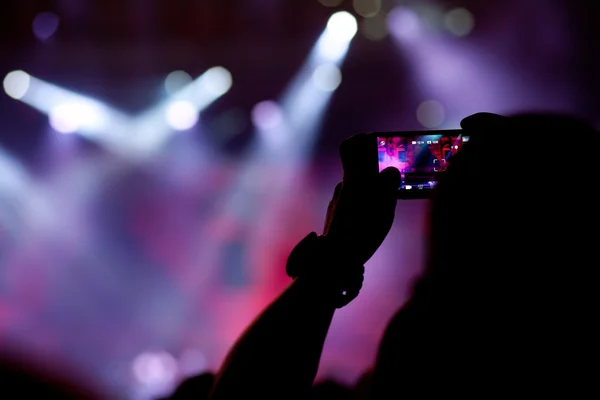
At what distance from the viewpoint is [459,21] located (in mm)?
4312

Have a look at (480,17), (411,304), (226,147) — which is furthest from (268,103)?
(411,304)

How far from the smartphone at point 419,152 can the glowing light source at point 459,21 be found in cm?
347

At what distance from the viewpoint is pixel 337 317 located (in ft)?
15.8

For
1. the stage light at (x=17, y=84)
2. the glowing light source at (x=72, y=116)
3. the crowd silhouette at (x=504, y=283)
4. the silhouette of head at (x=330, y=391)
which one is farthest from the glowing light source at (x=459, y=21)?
the crowd silhouette at (x=504, y=283)

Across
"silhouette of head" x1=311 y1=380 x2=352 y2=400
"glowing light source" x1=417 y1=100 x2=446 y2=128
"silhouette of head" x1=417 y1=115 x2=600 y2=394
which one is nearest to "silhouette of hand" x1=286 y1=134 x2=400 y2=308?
"silhouette of head" x1=417 y1=115 x2=600 y2=394

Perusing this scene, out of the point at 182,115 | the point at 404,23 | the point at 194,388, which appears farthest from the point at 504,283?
the point at 182,115

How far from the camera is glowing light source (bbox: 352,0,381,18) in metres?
4.12

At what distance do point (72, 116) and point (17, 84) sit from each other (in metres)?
0.50

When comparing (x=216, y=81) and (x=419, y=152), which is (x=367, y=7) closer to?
(x=216, y=81)

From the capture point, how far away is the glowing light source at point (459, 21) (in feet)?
13.8

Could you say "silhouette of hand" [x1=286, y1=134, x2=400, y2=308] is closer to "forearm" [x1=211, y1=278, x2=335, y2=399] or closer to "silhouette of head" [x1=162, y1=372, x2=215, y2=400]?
"forearm" [x1=211, y1=278, x2=335, y2=399]

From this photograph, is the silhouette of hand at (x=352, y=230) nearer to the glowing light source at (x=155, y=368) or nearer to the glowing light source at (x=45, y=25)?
the glowing light source at (x=45, y=25)

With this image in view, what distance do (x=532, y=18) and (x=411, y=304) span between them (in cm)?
456

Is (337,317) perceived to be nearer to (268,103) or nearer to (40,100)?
(268,103)
